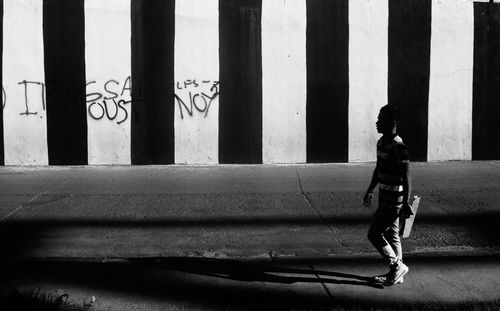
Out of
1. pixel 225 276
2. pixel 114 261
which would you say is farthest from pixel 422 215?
pixel 114 261

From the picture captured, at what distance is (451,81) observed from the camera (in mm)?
10516

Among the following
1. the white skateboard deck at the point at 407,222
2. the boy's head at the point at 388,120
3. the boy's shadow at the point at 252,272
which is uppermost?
the boy's head at the point at 388,120

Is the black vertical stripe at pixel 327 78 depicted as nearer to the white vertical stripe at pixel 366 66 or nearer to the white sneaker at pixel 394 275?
the white vertical stripe at pixel 366 66

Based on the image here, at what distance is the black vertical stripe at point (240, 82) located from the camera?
10.1 meters

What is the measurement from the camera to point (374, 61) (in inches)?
408

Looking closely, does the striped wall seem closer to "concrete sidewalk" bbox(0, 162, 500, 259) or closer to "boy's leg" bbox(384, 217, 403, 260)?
"concrete sidewalk" bbox(0, 162, 500, 259)

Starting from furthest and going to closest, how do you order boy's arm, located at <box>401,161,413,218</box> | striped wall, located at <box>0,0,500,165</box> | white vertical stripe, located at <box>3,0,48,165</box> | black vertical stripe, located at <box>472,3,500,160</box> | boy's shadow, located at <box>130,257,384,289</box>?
black vertical stripe, located at <box>472,3,500,160</box>, striped wall, located at <box>0,0,500,165</box>, white vertical stripe, located at <box>3,0,48,165</box>, boy's shadow, located at <box>130,257,384,289</box>, boy's arm, located at <box>401,161,413,218</box>

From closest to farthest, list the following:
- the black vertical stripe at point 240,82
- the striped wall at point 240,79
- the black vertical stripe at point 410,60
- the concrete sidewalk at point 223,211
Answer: the concrete sidewalk at point 223,211 → the striped wall at point 240,79 → the black vertical stripe at point 240,82 → the black vertical stripe at point 410,60

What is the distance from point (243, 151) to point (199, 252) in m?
4.85

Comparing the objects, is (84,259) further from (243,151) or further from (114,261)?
(243,151)

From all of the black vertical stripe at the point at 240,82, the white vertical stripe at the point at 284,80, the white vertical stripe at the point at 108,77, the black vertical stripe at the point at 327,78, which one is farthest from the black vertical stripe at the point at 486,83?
the white vertical stripe at the point at 108,77

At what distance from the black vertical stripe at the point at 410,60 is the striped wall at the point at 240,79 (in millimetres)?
19

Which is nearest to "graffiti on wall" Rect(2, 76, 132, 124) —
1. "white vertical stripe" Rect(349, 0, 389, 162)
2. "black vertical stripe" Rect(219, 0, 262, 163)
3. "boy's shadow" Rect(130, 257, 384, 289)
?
"black vertical stripe" Rect(219, 0, 262, 163)

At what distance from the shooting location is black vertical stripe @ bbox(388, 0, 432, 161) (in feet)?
34.1
